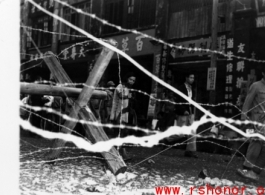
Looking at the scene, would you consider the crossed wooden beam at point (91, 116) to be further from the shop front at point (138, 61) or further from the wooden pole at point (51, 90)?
the shop front at point (138, 61)

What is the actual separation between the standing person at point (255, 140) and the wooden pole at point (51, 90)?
1.69m

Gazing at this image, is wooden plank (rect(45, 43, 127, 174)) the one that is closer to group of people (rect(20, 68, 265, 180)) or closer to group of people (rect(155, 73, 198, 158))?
group of people (rect(20, 68, 265, 180))

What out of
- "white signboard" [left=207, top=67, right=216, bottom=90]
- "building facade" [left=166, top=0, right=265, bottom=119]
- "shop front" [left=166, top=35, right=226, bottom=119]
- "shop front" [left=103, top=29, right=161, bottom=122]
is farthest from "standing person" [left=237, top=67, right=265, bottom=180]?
"shop front" [left=166, top=35, right=226, bottom=119]

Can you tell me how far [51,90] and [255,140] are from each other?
7.50ft

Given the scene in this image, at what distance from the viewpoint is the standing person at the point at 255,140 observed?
3.70 meters

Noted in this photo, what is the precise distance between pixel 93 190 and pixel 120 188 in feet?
0.94

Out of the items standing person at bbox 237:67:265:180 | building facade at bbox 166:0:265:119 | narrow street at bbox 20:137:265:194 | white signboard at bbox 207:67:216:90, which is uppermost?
building facade at bbox 166:0:265:119

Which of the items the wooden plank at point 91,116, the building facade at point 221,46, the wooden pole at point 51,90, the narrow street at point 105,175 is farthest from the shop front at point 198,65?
the wooden plank at point 91,116

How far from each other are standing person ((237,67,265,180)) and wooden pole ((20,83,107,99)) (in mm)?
1689

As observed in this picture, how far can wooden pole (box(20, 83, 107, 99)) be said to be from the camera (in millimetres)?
2947
